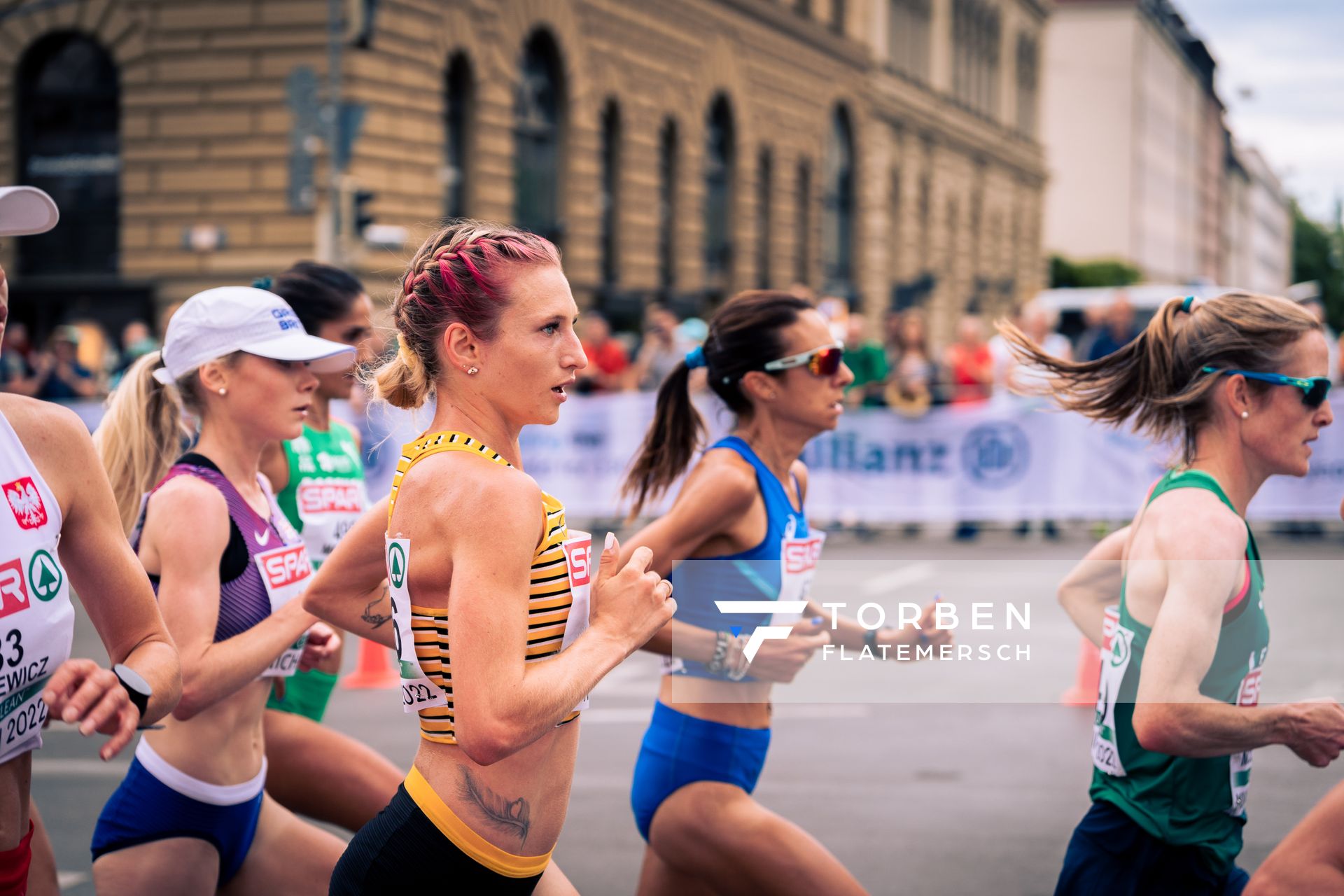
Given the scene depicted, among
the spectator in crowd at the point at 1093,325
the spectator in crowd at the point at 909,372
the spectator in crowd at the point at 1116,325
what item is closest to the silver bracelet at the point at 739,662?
the spectator in crowd at the point at 1116,325

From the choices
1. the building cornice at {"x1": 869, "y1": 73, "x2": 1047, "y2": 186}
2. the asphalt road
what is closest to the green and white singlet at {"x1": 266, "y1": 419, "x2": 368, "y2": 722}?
the asphalt road

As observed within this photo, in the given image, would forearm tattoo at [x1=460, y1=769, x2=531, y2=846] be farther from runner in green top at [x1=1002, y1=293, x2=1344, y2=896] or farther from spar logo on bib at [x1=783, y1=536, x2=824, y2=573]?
spar logo on bib at [x1=783, y1=536, x2=824, y2=573]

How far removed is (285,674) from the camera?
381 cm

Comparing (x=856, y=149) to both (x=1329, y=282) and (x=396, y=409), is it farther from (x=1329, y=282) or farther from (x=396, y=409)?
(x=1329, y=282)

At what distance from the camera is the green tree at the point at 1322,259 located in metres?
126

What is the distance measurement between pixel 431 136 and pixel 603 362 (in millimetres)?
8561

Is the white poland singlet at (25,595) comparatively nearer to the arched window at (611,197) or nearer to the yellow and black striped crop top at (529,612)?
the yellow and black striped crop top at (529,612)

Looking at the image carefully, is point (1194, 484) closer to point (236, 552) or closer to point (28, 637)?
point (236, 552)

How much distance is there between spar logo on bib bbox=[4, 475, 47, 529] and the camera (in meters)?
2.59

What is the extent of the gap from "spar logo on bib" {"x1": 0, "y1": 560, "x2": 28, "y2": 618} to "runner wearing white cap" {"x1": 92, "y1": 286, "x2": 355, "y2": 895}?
0.84 m

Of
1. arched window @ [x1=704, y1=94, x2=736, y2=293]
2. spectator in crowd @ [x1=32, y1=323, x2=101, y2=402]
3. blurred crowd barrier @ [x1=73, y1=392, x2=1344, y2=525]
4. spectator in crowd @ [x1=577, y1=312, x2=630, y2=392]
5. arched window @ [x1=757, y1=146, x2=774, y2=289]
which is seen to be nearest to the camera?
blurred crowd barrier @ [x1=73, y1=392, x2=1344, y2=525]

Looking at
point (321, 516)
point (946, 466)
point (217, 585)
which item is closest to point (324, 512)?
point (321, 516)

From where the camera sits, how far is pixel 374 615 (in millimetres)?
3273

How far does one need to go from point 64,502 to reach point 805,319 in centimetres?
212
